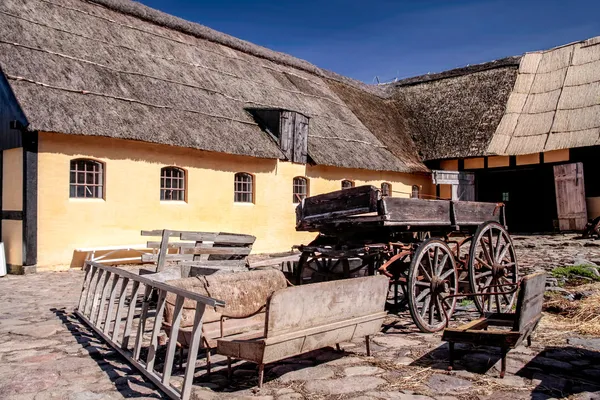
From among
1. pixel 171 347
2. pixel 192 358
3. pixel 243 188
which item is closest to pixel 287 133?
pixel 243 188

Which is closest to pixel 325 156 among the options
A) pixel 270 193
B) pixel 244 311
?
pixel 270 193

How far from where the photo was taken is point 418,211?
5898 mm

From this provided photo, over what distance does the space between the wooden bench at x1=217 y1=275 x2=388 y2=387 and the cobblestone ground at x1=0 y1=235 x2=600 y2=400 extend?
0.27 meters

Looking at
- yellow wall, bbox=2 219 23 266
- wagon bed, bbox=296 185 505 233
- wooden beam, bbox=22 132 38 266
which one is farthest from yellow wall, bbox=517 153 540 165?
yellow wall, bbox=2 219 23 266

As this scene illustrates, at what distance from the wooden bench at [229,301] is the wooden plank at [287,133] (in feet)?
29.3

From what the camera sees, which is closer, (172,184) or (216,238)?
(216,238)

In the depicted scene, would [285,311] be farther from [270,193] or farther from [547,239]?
[547,239]

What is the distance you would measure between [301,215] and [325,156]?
8.62 meters

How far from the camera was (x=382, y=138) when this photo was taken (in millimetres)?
19141

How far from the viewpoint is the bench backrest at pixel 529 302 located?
4.30 m

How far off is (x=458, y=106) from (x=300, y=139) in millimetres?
9126

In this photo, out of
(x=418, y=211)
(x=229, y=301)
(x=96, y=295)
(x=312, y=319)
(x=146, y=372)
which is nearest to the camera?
(x=146, y=372)

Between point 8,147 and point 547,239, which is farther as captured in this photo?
point 547,239

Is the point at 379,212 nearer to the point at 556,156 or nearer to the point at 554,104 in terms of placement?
the point at 556,156
